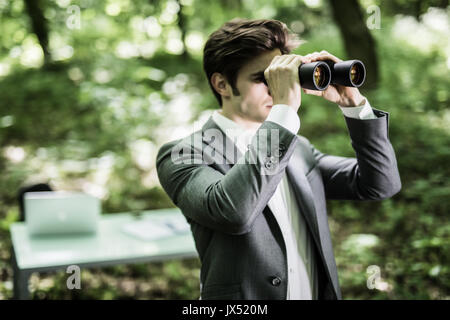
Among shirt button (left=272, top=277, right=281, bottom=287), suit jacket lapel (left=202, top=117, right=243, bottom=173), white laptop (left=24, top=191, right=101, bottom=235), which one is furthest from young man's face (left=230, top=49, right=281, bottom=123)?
white laptop (left=24, top=191, right=101, bottom=235)

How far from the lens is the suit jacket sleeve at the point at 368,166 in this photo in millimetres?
1471

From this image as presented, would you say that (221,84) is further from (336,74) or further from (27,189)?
(27,189)

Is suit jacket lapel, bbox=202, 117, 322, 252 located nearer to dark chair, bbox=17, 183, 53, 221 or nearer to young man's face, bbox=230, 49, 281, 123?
young man's face, bbox=230, 49, 281, 123

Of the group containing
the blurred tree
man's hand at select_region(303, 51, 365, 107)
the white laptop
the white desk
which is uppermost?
the blurred tree

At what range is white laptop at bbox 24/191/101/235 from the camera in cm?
246

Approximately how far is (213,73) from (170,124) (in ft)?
15.6

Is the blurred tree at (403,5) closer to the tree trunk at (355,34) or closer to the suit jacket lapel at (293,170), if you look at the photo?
the tree trunk at (355,34)

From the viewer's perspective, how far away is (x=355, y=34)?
495 cm

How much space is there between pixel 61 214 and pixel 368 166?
5.78 ft

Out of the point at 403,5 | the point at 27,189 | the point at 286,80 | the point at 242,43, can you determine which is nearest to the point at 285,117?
the point at 286,80

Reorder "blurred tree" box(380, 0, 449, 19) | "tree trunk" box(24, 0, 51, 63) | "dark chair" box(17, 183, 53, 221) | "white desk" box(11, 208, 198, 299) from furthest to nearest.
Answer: "tree trunk" box(24, 0, 51, 63) → "blurred tree" box(380, 0, 449, 19) → "dark chair" box(17, 183, 53, 221) → "white desk" box(11, 208, 198, 299)

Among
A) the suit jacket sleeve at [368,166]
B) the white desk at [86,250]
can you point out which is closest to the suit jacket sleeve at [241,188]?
the suit jacket sleeve at [368,166]

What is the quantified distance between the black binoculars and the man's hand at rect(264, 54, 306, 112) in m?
0.02
